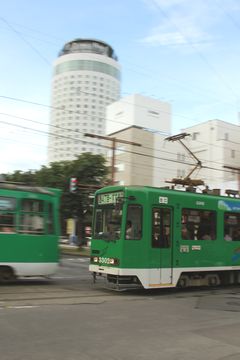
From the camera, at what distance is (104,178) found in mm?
39344

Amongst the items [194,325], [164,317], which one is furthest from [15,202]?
[194,325]

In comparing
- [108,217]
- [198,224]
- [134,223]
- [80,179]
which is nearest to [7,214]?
[108,217]

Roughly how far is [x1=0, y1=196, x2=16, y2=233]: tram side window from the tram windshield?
2.47 m

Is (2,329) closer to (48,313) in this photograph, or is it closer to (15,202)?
(48,313)

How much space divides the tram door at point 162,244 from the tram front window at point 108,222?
1044 mm

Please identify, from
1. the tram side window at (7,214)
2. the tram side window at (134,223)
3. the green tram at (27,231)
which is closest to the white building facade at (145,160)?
the green tram at (27,231)

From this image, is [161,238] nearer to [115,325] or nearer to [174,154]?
[115,325]

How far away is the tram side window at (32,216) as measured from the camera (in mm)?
14430

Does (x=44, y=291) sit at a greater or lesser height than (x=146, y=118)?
lesser

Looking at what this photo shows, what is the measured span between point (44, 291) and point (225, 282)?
6407 mm

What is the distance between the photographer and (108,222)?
544 inches

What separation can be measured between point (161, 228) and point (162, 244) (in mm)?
457

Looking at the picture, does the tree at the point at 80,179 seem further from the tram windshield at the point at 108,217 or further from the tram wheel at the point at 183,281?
the tram wheel at the point at 183,281

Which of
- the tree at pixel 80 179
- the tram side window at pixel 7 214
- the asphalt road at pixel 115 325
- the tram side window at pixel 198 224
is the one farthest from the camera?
the tree at pixel 80 179
